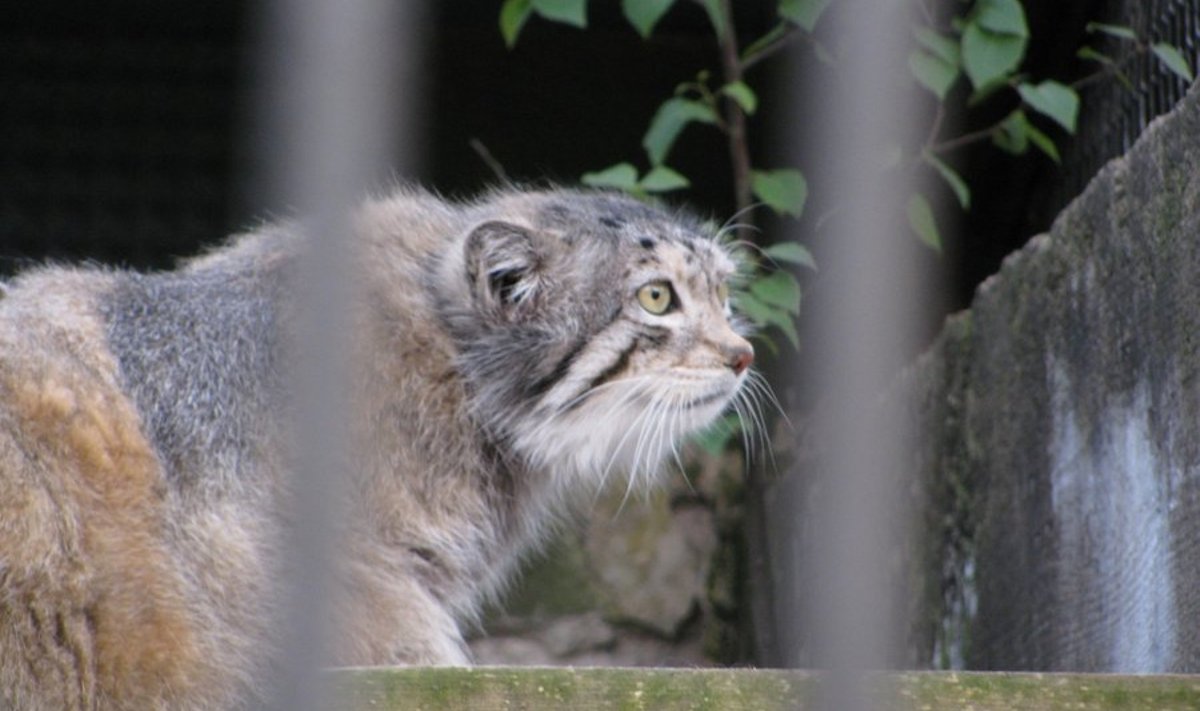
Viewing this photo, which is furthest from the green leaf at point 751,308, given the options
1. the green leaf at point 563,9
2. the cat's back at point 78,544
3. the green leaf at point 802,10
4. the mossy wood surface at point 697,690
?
the mossy wood surface at point 697,690

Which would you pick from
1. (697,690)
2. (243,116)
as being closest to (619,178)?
(243,116)

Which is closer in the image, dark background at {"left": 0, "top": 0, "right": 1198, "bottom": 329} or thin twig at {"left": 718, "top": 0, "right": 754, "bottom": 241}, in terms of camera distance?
thin twig at {"left": 718, "top": 0, "right": 754, "bottom": 241}

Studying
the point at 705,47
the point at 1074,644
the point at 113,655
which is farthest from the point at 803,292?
the point at 113,655

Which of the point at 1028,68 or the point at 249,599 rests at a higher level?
the point at 1028,68

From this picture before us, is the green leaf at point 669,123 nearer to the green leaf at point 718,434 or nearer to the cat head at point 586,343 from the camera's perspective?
the cat head at point 586,343

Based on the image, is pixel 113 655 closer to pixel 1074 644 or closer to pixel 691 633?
pixel 1074 644

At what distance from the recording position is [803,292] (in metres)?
5.00

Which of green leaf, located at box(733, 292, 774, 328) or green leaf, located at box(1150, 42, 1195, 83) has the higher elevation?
green leaf, located at box(1150, 42, 1195, 83)

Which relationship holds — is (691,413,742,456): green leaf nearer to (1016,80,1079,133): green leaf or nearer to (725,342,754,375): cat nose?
(725,342,754,375): cat nose

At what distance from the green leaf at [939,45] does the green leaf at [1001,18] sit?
0.29 feet

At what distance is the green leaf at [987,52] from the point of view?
13.5 ft

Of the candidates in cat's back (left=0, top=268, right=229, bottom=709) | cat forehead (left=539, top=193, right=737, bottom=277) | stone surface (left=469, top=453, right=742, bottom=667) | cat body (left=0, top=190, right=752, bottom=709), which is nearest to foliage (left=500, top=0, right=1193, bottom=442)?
cat forehead (left=539, top=193, right=737, bottom=277)

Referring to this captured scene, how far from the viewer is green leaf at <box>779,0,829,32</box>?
4070 mm

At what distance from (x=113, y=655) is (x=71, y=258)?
2.78m
